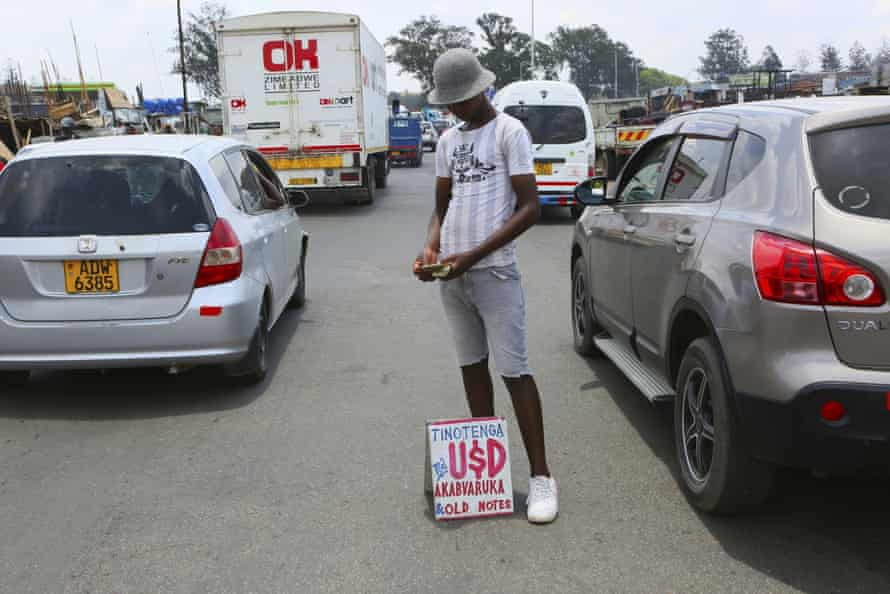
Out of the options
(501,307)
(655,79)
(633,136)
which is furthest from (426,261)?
(655,79)

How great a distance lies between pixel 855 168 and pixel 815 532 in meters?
1.43

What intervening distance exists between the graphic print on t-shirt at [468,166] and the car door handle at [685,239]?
3.00ft

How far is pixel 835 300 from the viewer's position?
304cm

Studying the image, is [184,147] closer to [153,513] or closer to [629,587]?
[153,513]

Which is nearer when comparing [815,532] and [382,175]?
[815,532]

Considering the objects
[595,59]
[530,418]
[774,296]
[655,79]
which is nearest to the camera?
[774,296]

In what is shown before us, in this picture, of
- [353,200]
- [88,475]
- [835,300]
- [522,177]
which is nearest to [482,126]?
[522,177]

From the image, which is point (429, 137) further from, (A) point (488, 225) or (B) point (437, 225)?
(A) point (488, 225)

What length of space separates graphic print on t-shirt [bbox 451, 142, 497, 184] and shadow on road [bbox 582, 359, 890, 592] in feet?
5.49

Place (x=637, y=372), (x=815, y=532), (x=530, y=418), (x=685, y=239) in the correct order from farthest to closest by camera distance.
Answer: (x=637, y=372)
(x=685, y=239)
(x=530, y=418)
(x=815, y=532)

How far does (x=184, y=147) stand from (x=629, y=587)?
13.4 ft

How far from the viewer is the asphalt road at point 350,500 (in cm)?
330

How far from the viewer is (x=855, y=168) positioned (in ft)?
10.6

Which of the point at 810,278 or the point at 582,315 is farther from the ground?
the point at 810,278
